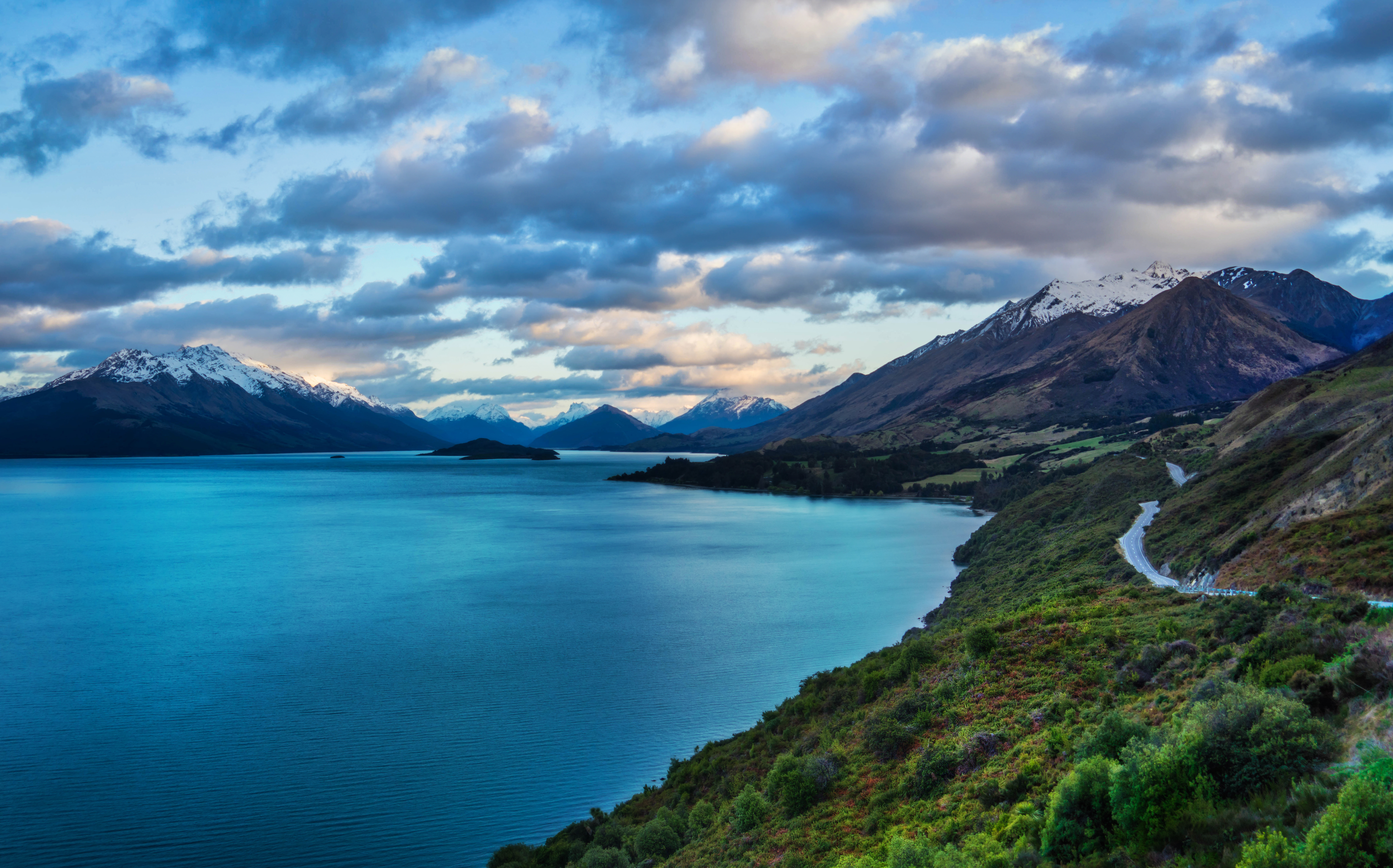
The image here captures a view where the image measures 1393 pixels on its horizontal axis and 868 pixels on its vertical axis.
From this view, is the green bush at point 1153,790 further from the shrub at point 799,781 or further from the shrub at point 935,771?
the shrub at point 799,781

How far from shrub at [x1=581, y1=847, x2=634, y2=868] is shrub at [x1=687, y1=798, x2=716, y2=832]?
2.18 metres

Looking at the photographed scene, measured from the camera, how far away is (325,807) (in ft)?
88.9

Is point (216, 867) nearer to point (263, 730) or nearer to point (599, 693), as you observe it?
point (263, 730)

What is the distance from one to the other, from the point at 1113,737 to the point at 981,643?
11.4 metres

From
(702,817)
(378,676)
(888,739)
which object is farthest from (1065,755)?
(378,676)

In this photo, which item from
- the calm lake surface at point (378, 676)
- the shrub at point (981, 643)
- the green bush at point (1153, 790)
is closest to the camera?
the green bush at point (1153, 790)

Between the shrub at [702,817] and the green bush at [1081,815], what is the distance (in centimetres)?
1135

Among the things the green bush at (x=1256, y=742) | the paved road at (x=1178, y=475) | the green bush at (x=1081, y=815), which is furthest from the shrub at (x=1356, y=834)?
the paved road at (x=1178, y=475)

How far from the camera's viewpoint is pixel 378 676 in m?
41.7

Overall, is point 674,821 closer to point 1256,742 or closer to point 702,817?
point 702,817

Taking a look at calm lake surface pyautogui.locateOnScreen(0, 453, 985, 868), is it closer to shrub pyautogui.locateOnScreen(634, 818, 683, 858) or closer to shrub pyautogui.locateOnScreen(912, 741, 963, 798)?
shrub pyautogui.locateOnScreen(634, 818, 683, 858)

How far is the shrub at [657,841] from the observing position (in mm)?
21828

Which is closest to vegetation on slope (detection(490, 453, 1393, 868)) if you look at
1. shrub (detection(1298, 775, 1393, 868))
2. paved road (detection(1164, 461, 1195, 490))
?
shrub (detection(1298, 775, 1393, 868))

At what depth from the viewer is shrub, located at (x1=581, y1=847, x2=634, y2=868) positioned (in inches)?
814
